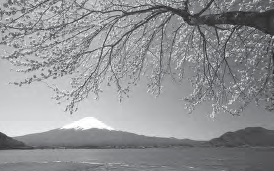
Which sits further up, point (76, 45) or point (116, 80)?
point (76, 45)

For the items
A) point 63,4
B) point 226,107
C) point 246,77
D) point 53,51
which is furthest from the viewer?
point 246,77

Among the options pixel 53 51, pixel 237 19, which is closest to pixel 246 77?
pixel 237 19

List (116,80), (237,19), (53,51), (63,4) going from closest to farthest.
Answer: (237,19)
(63,4)
(53,51)
(116,80)

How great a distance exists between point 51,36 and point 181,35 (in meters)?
8.38

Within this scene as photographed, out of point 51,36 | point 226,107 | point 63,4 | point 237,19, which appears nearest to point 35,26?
point 51,36

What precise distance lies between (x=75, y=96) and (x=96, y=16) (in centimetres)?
379

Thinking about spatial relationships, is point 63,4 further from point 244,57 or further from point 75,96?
point 244,57

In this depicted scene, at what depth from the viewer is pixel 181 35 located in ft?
51.8

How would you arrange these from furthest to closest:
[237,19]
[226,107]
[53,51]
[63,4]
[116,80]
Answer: [226,107]
[116,80]
[53,51]
[63,4]
[237,19]

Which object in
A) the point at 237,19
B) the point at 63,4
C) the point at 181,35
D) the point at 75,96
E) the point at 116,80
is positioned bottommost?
the point at 75,96

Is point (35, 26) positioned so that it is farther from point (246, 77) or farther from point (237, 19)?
point (246, 77)

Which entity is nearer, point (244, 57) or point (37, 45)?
point (37, 45)

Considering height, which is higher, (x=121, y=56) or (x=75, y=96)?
(x=121, y=56)

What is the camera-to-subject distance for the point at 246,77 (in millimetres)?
16516
